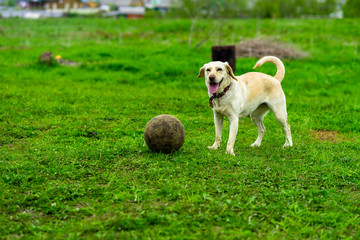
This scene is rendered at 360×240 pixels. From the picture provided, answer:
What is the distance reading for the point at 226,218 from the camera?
5.11 m

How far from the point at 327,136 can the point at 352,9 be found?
189ft

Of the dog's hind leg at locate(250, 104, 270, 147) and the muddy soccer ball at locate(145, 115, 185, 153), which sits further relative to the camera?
the dog's hind leg at locate(250, 104, 270, 147)

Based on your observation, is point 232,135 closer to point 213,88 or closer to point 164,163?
point 213,88

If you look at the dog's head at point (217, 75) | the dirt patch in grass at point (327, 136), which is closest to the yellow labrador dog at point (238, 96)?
the dog's head at point (217, 75)

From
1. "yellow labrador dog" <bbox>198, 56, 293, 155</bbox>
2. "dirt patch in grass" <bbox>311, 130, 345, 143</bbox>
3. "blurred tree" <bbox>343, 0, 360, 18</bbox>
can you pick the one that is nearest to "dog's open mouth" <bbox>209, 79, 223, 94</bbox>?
"yellow labrador dog" <bbox>198, 56, 293, 155</bbox>

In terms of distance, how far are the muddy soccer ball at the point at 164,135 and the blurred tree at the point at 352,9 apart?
5917 cm

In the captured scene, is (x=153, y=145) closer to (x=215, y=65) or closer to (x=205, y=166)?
(x=205, y=166)

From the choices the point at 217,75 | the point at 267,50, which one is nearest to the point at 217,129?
the point at 217,75

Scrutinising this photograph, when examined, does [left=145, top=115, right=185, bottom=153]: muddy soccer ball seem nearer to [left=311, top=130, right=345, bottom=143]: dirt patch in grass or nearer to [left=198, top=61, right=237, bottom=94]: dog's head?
[left=198, top=61, right=237, bottom=94]: dog's head

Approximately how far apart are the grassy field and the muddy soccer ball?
170mm

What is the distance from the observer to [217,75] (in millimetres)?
7332

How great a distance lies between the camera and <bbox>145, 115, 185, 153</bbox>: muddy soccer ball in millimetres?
7203

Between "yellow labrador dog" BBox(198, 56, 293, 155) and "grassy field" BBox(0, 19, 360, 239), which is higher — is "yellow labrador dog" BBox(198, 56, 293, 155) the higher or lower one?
the higher one

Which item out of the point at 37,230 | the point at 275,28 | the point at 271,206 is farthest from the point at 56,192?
the point at 275,28
